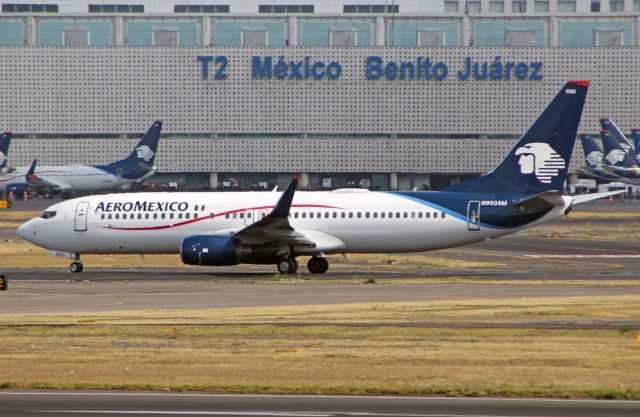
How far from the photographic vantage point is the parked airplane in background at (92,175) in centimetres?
12281

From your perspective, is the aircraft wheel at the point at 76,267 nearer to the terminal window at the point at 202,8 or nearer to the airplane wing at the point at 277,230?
the airplane wing at the point at 277,230

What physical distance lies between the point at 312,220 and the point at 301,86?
10660 centimetres

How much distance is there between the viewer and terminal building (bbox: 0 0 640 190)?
148 m

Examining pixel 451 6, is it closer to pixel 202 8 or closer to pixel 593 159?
pixel 202 8

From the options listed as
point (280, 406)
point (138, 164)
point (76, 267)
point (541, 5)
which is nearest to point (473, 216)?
point (76, 267)

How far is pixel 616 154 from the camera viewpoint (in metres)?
109

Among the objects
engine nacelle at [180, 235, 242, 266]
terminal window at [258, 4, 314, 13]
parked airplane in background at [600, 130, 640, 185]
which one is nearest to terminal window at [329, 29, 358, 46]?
terminal window at [258, 4, 314, 13]

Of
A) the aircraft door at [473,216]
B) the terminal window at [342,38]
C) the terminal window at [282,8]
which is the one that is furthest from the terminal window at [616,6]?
the aircraft door at [473,216]

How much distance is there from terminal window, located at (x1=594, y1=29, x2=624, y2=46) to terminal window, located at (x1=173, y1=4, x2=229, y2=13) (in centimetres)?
4803

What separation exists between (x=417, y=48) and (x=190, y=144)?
101ft

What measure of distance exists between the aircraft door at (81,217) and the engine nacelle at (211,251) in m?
5.39

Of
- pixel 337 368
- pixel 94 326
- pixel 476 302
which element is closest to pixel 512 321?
pixel 476 302

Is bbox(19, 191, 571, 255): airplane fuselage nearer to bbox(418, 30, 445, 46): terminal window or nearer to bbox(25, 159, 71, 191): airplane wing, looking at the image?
bbox(25, 159, 71, 191): airplane wing

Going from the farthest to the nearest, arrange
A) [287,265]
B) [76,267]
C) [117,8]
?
1. [117,8]
2. [76,267]
3. [287,265]
